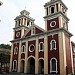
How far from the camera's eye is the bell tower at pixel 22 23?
38594mm

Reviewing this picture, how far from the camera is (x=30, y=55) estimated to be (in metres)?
33.2

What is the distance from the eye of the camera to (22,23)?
3903 cm

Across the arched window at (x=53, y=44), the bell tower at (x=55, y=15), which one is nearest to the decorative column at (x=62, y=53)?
the arched window at (x=53, y=44)

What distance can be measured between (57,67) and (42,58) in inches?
172

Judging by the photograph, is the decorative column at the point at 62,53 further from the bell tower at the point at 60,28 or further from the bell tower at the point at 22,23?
the bell tower at the point at 22,23

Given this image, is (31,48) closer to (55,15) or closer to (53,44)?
(53,44)

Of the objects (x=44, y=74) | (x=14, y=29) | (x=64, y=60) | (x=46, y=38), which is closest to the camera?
(x=64, y=60)

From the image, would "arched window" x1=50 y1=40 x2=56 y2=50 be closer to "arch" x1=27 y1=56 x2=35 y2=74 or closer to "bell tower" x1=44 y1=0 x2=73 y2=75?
"bell tower" x1=44 y1=0 x2=73 y2=75

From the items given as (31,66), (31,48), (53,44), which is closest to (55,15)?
(53,44)

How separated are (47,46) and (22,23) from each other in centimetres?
1227

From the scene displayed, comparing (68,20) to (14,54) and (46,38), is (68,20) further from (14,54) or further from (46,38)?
(14,54)

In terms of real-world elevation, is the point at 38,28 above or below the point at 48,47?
above

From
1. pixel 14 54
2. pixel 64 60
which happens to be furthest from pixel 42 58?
pixel 14 54

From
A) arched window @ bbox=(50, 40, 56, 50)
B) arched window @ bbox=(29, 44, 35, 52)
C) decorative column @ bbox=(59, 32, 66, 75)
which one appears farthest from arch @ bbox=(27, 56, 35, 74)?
decorative column @ bbox=(59, 32, 66, 75)
